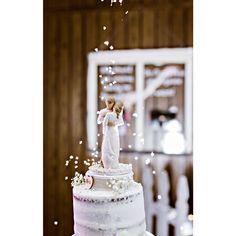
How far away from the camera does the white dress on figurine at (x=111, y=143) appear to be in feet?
4.53

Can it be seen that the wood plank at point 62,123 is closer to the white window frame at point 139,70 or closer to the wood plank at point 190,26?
the white window frame at point 139,70

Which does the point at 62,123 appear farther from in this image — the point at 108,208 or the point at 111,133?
the point at 108,208

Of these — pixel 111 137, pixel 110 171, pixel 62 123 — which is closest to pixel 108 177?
pixel 110 171

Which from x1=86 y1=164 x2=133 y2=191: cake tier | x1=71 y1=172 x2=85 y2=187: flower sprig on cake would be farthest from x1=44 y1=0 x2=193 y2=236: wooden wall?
x1=86 y1=164 x2=133 y2=191: cake tier

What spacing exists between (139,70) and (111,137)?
349mm

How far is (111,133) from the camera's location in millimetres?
1388

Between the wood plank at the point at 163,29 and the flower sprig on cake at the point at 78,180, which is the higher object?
the wood plank at the point at 163,29

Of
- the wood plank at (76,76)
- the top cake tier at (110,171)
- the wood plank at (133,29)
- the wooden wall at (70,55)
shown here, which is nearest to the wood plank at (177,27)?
the wooden wall at (70,55)

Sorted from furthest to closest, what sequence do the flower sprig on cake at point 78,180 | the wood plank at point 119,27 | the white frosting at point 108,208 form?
the wood plank at point 119,27 → the flower sprig on cake at point 78,180 → the white frosting at point 108,208

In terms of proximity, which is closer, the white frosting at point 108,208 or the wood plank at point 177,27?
the white frosting at point 108,208

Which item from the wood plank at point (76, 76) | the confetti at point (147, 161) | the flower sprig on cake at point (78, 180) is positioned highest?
the wood plank at point (76, 76)
